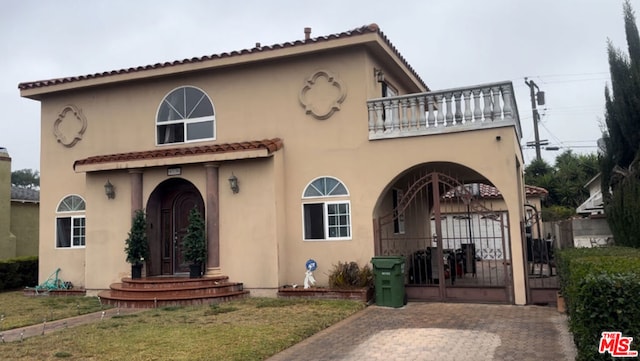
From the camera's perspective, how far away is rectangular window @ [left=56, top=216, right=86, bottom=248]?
1467 centimetres

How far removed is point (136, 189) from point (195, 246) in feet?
8.03

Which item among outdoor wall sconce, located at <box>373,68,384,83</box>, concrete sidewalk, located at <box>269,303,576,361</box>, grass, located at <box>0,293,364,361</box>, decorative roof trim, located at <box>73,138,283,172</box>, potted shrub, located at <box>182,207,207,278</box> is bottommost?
concrete sidewalk, located at <box>269,303,576,361</box>

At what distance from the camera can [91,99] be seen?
15.0 meters

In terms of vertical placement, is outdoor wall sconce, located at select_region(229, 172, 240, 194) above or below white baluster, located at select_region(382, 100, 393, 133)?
below

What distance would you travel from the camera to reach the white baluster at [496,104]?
11.3 m

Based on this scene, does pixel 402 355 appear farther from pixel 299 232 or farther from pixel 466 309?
pixel 299 232

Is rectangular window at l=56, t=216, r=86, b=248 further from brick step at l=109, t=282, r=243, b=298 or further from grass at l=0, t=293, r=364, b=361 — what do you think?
grass at l=0, t=293, r=364, b=361

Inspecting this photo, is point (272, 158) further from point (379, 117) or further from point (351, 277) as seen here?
point (351, 277)

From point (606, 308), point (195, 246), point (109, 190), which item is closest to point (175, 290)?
point (195, 246)

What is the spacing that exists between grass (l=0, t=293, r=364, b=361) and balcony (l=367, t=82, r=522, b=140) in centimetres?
419

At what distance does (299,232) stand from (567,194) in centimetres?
2480

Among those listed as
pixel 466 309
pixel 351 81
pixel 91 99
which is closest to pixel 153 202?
pixel 91 99

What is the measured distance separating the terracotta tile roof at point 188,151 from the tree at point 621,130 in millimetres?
7958

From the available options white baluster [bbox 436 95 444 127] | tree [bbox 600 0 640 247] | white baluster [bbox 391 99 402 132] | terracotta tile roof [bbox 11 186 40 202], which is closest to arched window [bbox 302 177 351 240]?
white baluster [bbox 391 99 402 132]
